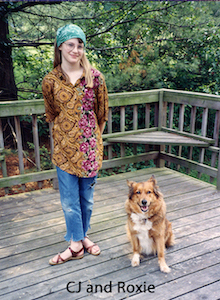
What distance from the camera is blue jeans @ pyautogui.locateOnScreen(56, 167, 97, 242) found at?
2.60m

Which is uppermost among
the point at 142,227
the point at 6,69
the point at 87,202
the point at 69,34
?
the point at 69,34

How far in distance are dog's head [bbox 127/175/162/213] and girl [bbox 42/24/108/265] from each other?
36 centimetres

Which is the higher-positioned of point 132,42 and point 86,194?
point 132,42

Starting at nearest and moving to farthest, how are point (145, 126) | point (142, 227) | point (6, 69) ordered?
point (142, 227), point (145, 126), point (6, 69)

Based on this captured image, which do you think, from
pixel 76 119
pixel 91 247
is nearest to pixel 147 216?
pixel 91 247

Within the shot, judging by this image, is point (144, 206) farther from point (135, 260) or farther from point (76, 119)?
point (76, 119)

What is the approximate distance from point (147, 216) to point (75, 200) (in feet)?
1.96

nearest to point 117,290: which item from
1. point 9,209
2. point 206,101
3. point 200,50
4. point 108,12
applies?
point 9,209

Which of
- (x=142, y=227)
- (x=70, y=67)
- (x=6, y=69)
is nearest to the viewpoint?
(x=70, y=67)

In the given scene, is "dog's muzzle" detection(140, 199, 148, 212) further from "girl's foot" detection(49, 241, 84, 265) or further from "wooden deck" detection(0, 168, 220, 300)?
"girl's foot" detection(49, 241, 84, 265)

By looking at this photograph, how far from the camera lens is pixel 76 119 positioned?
8.14 ft

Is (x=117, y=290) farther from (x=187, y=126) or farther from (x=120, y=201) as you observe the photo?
(x=187, y=126)

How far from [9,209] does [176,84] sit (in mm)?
4417

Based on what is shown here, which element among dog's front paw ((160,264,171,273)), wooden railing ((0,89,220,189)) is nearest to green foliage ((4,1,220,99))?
wooden railing ((0,89,220,189))
